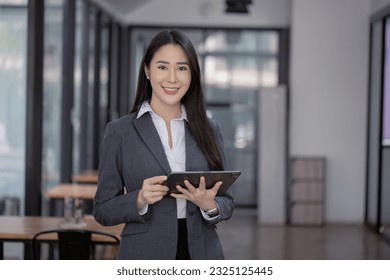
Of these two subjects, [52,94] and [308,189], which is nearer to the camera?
[52,94]

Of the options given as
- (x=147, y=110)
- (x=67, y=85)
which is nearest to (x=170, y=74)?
(x=147, y=110)

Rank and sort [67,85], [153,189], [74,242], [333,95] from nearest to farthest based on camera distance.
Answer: [153,189]
[74,242]
[67,85]
[333,95]

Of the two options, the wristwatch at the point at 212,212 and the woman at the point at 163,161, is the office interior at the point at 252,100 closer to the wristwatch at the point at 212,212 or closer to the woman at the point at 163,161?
the woman at the point at 163,161

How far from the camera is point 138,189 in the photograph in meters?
1.85

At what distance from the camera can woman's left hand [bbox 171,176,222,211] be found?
68.9 inches

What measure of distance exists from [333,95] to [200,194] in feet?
21.5

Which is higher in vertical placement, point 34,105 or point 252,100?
point 252,100

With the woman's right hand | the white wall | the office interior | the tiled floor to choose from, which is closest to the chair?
the office interior

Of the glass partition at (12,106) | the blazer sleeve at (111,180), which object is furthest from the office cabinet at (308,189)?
the blazer sleeve at (111,180)

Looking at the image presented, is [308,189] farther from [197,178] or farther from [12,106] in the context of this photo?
[197,178]

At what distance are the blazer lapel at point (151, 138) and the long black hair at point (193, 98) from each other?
0.16ft

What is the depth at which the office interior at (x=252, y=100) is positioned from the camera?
4891 mm
